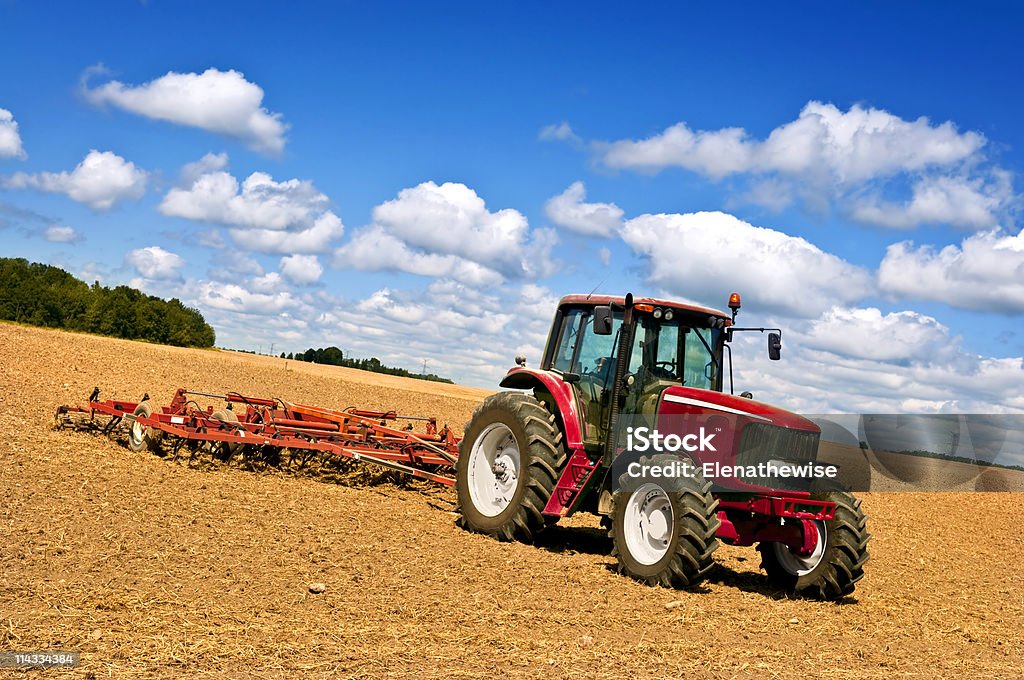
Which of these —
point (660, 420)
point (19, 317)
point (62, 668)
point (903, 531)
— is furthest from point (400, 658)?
point (19, 317)

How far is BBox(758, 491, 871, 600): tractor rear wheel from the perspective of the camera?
8047 mm

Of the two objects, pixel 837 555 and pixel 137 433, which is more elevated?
pixel 837 555

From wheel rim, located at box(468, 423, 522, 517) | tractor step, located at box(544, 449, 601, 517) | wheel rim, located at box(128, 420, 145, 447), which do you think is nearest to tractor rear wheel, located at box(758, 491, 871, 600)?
tractor step, located at box(544, 449, 601, 517)

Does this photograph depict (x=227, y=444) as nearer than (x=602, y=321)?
No

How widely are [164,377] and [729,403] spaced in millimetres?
19677

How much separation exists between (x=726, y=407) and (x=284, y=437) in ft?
20.8

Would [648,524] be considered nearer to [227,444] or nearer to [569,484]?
[569,484]

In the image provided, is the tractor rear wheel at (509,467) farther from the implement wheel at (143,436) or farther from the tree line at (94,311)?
the tree line at (94,311)

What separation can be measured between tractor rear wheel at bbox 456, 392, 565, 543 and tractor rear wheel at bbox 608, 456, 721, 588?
3.35 feet

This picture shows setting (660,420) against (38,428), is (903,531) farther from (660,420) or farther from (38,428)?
(38,428)

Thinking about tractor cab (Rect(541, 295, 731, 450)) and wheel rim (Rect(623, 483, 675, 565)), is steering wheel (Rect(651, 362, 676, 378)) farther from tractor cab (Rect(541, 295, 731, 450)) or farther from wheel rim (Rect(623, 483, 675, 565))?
wheel rim (Rect(623, 483, 675, 565))

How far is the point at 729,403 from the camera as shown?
8.27 m

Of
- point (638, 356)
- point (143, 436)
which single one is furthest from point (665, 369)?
point (143, 436)

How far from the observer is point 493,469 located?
1037 cm
